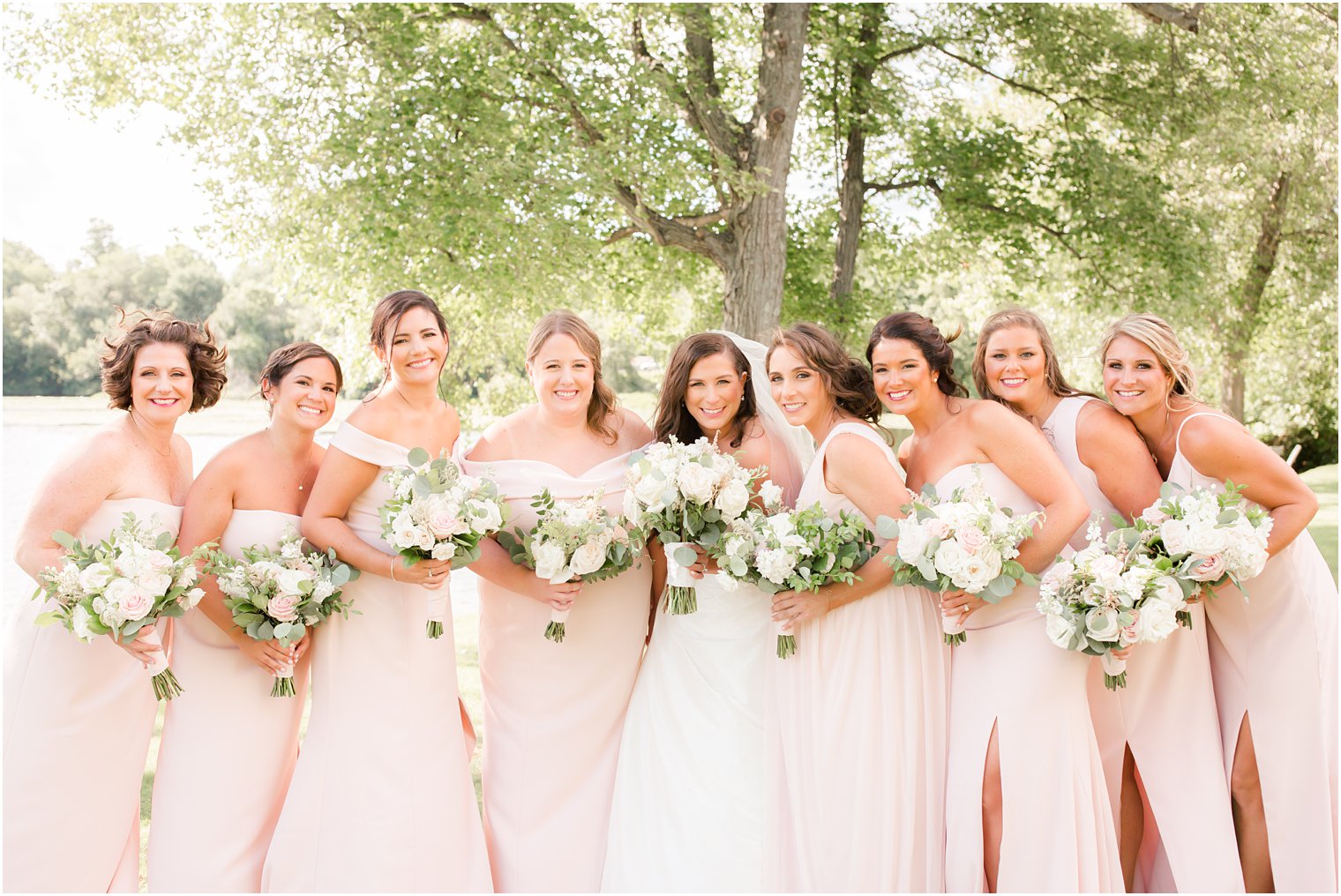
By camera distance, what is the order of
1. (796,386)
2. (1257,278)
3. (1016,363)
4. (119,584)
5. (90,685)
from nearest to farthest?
(119,584)
(90,685)
(1016,363)
(796,386)
(1257,278)

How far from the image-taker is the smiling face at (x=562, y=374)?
497 centimetres

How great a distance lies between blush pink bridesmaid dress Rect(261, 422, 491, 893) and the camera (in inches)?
180

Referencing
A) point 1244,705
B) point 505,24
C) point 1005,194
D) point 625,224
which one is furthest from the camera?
point 1005,194

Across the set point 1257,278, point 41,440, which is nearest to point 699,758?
point 1257,278

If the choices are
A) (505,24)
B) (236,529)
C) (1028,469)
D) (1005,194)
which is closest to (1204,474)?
(1028,469)

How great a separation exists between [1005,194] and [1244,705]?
A: 34.2 ft

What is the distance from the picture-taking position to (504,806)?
4945 mm

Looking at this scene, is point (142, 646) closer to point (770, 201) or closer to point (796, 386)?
point (796, 386)

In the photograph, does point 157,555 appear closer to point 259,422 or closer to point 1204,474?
point 1204,474

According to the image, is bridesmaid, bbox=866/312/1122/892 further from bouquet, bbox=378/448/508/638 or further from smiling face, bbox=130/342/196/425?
smiling face, bbox=130/342/196/425

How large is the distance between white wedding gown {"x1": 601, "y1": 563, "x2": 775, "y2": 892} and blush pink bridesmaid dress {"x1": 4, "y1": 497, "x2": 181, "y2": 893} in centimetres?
216

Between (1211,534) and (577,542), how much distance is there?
264cm

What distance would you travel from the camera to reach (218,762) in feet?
15.0

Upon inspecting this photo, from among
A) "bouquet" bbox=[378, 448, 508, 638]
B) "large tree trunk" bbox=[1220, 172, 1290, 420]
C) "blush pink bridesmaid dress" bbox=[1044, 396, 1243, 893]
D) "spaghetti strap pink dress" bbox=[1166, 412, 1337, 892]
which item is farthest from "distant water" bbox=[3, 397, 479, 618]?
"spaghetti strap pink dress" bbox=[1166, 412, 1337, 892]
